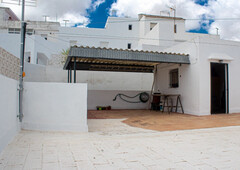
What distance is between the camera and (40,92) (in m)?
6.08

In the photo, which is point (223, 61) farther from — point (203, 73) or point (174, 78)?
point (174, 78)

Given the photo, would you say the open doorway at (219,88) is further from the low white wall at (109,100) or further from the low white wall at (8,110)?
the low white wall at (8,110)

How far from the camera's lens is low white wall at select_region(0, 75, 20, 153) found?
408cm

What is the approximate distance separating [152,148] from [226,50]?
25.4 feet

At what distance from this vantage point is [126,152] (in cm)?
395

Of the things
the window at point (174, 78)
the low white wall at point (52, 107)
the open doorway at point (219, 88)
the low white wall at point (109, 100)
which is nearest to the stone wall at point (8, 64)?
the low white wall at point (52, 107)

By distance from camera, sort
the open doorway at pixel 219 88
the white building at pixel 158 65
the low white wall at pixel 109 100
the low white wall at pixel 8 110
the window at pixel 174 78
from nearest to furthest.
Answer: the low white wall at pixel 8 110 → the white building at pixel 158 65 → the open doorway at pixel 219 88 → the window at pixel 174 78 → the low white wall at pixel 109 100

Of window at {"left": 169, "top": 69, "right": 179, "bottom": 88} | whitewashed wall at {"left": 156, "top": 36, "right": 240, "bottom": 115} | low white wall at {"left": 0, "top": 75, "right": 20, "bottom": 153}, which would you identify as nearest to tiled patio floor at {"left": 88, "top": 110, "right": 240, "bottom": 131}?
whitewashed wall at {"left": 156, "top": 36, "right": 240, "bottom": 115}

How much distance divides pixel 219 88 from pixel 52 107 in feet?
29.7

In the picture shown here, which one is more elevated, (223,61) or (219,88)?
(223,61)

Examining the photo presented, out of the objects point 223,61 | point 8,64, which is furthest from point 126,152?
point 223,61

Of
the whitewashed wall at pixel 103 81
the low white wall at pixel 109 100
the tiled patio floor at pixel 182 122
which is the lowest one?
the tiled patio floor at pixel 182 122

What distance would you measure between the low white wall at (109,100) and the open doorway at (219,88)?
4.29m

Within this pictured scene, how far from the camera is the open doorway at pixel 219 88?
9.89m
